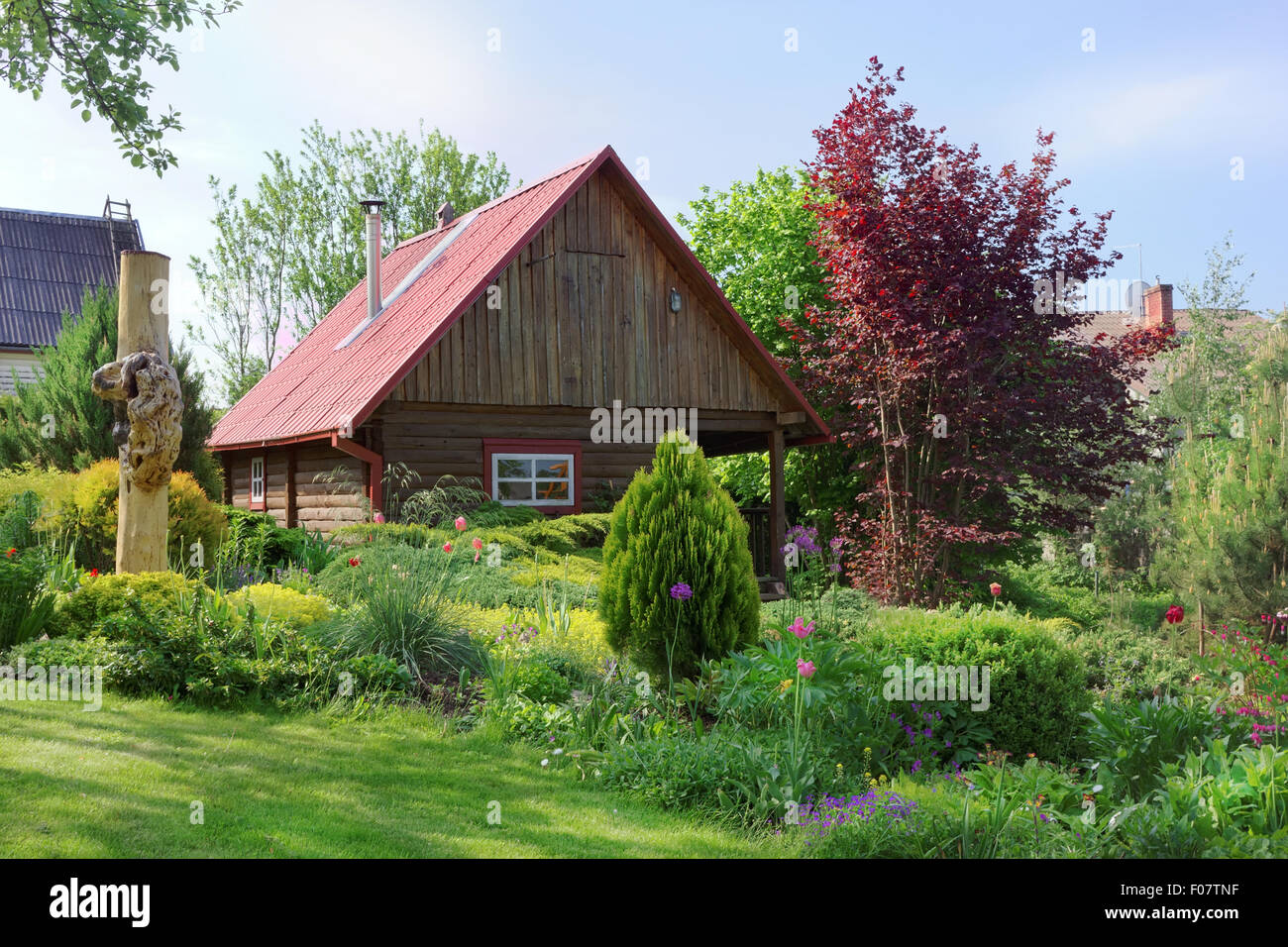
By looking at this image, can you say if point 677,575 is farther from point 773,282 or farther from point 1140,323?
point 1140,323

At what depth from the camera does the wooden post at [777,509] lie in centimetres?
1694

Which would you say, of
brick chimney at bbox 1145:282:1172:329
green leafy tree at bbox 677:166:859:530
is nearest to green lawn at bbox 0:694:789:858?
green leafy tree at bbox 677:166:859:530

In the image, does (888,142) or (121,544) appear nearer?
(121,544)

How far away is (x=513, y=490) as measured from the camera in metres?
15.9

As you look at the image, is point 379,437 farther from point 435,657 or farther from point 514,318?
point 435,657

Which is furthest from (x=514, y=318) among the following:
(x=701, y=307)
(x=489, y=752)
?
(x=489, y=752)

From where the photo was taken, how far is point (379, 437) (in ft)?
48.6

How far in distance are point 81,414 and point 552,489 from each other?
6900 mm

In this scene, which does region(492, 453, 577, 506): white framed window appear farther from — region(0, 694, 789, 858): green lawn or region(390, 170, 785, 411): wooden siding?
region(0, 694, 789, 858): green lawn

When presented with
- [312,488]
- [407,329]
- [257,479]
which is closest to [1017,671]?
[407,329]

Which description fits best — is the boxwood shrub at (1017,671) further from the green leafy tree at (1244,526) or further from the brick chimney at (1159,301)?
the brick chimney at (1159,301)

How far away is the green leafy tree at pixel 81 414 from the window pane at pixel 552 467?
15.6ft
